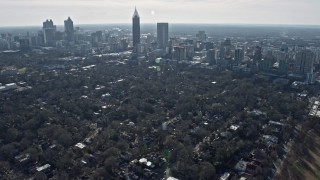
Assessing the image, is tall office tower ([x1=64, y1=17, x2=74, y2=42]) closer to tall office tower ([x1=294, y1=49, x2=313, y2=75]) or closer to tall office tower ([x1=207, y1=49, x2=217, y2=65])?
tall office tower ([x1=207, y1=49, x2=217, y2=65])

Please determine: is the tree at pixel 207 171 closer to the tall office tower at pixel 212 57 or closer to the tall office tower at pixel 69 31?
the tall office tower at pixel 212 57

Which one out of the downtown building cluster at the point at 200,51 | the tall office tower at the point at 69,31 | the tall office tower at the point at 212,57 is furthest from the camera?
the tall office tower at the point at 69,31

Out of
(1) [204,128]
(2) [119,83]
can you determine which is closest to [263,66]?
(2) [119,83]

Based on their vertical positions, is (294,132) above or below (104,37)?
below

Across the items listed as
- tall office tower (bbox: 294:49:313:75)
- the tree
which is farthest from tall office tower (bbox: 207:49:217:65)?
the tree

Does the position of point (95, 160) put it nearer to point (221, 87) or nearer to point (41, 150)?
point (41, 150)

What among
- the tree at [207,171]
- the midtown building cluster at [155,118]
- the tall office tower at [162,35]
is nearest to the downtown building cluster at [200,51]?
the tall office tower at [162,35]

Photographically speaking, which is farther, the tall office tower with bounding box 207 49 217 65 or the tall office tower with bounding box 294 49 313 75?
the tall office tower with bounding box 207 49 217 65

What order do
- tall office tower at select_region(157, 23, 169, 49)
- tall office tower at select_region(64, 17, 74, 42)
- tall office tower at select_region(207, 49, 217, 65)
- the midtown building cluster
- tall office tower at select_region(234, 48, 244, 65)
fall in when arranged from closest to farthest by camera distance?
the midtown building cluster → tall office tower at select_region(234, 48, 244, 65) → tall office tower at select_region(207, 49, 217, 65) → tall office tower at select_region(157, 23, 169, 49) → tall office tower at select_region(64, 17, 74, 42)

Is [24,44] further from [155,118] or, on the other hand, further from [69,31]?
[155,118]
